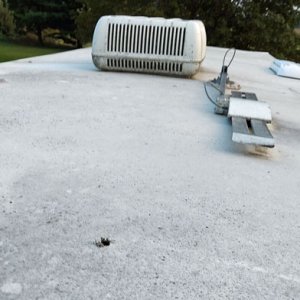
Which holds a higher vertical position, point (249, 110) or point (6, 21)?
point (249, 110)

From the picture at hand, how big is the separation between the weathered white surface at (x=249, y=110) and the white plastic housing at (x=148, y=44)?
1.26 metres

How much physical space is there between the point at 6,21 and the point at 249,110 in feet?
50.2

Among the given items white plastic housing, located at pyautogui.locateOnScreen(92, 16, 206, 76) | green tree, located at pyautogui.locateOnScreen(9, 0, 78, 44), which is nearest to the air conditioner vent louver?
white plastic housing, located at pyautogui.locateOnScreen(92, 16, 206, 76)

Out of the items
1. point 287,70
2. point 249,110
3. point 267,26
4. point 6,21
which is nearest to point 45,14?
point 6,21

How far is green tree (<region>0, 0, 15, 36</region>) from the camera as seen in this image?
49.2ft

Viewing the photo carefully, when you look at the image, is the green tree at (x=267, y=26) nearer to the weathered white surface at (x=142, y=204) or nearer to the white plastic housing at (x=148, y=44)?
the white plastic housing at (x=148, y=44)

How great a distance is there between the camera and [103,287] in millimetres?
893

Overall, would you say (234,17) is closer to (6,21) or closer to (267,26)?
(267,26)

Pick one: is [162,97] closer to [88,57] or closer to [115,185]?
[115,185]

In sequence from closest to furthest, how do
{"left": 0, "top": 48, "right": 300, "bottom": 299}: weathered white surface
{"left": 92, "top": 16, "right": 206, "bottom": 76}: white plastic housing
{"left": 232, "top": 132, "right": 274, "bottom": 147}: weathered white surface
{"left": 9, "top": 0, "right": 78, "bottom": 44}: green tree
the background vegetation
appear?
{"left": 0, "top": 48, "right": 300, "bottom": 299}: weathered white surface < {"left": 232, "top": 132, "right": 274, "bottom": 147}: weathered white surface < {"left": 92, "top": 16, "right": 206, "bottom": 76}: white plastic housing < the background vegetation < {"left": 9, "top": 0, "right": 78, "bottom": 44}: green tree

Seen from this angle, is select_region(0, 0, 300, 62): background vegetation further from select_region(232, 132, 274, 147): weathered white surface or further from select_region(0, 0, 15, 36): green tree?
select_region(232, 132, 274, 147): weathered white surface

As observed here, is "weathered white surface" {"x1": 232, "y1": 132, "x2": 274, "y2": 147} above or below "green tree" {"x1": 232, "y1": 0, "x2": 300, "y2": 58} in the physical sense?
above

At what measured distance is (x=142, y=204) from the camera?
1.28 meters

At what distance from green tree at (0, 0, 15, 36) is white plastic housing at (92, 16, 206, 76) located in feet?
40.8
